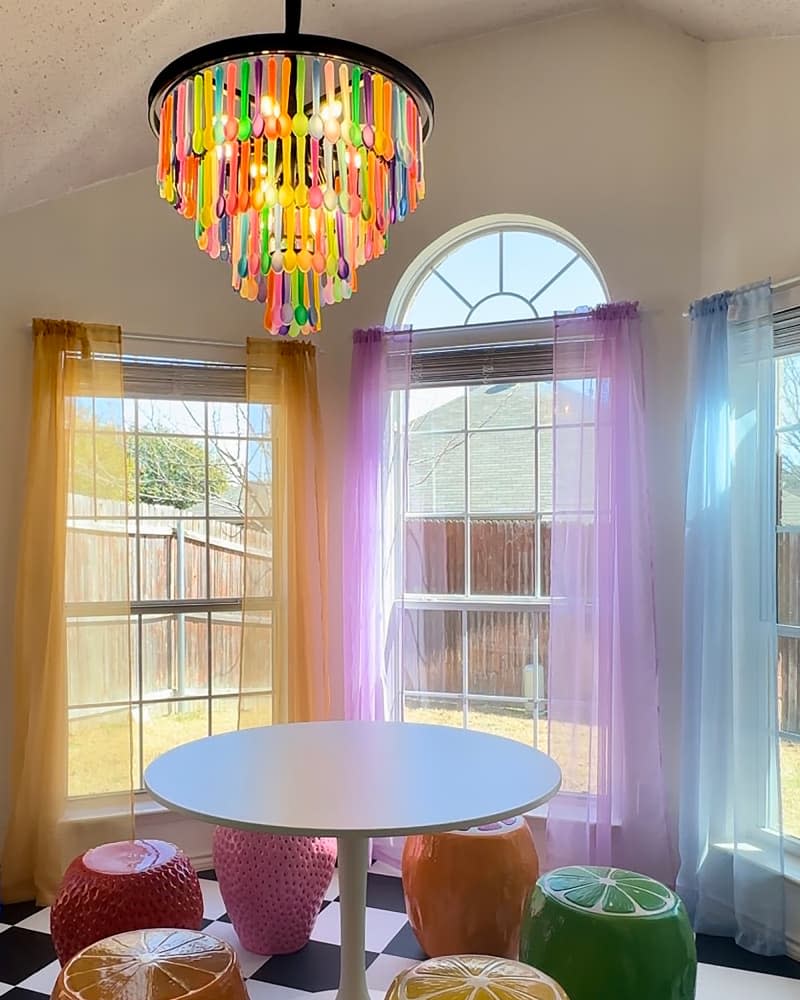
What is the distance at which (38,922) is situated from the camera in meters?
2.90

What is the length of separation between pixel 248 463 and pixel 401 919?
1684 millimetres

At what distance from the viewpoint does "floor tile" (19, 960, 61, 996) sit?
2.48m

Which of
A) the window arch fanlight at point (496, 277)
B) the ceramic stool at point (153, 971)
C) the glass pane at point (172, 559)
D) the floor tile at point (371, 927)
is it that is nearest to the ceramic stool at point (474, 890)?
the floor tile at point (371, 927)

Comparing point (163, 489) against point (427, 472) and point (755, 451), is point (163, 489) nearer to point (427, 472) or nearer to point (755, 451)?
point (427, 472)

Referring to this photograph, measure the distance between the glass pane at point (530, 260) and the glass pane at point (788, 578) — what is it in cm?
118

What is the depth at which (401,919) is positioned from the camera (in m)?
2.91

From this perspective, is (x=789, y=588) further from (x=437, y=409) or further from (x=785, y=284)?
(x=437, y=409)

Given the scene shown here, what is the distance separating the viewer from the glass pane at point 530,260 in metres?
3.38

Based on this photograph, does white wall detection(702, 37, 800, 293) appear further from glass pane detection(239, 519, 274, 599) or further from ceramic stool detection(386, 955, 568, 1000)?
ceramic stool detection(386, 955, 568, 1000)

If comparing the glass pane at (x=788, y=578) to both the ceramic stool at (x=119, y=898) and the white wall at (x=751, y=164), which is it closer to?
the white wall at (x=751, y=164)

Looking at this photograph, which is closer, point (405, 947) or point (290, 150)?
point (290, 150)

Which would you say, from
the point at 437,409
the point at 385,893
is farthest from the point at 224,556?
the point at 385,893

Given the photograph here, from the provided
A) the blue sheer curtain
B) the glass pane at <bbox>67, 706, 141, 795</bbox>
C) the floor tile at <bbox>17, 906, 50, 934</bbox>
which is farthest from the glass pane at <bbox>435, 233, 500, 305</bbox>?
the floor tile at <bbox>17, 906, 50, 934</bbox>

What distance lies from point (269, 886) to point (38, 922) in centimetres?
87
